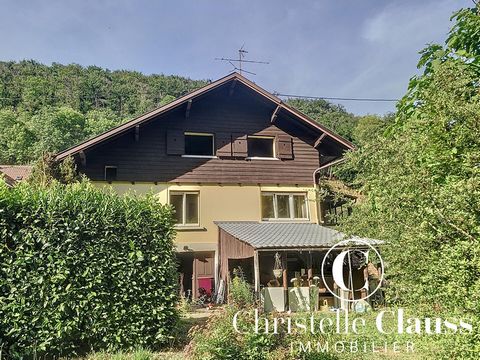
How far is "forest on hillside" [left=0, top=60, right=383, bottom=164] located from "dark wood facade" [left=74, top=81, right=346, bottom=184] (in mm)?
36357

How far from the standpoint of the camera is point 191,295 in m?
16.3

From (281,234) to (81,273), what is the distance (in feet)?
31.0

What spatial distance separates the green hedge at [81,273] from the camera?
686 centimetres

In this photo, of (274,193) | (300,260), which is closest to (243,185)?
(274,193)

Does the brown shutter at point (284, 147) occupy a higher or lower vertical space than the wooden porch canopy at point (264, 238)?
higher

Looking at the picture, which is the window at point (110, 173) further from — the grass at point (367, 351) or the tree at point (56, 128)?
the tree at point (56, 128)

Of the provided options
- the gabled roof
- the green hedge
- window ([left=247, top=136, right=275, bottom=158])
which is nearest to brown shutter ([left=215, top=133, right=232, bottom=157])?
window ([left=247, top=136, right=275, bottom=158])

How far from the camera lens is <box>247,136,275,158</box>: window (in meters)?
18.4

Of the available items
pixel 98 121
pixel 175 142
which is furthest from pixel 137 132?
pixel 98 121

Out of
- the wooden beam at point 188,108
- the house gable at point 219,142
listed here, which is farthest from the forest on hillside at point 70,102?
the wooden beam at point 188,108

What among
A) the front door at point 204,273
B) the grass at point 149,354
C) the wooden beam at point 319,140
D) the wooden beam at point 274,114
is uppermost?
the wooden beam at point 274,114

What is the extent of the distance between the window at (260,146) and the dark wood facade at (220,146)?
0.31 metres

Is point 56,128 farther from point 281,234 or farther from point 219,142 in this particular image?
point 281,234

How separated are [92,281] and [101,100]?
7879 centimetres
